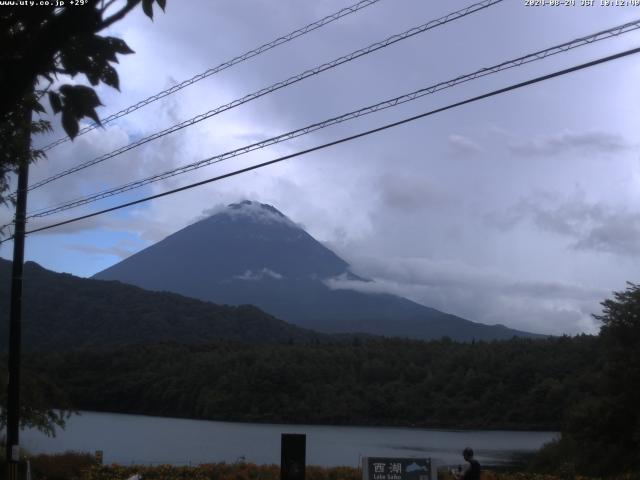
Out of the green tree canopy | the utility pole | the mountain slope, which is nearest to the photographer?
the green tree canopy

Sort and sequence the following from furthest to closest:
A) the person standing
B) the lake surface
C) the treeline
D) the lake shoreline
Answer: the lake shoreline, the treeline, the lake surface, the person standing

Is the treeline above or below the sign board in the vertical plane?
above

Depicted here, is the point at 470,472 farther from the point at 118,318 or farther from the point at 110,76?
the point at 118,318

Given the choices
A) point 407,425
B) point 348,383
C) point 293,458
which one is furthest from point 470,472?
point 348,383

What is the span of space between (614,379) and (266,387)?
122 feet

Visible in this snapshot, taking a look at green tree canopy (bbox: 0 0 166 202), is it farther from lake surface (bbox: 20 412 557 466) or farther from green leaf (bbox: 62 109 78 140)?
lake surface (bbox: 20 412 557 466)

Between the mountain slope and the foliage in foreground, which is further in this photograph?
the mountain slope

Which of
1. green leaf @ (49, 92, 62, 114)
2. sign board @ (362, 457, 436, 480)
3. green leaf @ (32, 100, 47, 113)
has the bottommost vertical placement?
sign board @ (362, 457, 436, 480)

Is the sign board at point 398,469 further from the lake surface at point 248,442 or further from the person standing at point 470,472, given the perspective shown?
the lake surface at point 248,442

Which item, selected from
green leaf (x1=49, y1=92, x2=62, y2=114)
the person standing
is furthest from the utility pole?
green leaf (x1=49, y1=92, x2=62, y2=114)

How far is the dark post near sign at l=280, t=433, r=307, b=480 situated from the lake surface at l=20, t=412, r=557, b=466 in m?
15.0

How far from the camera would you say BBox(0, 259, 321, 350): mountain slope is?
66.6 m

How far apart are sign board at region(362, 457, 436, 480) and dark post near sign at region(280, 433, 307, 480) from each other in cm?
103

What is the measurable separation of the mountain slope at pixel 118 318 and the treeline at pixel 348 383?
601cm
